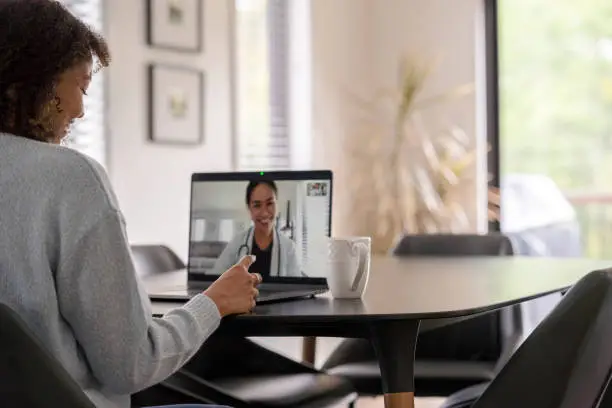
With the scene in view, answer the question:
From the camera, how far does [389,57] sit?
5.91 metres

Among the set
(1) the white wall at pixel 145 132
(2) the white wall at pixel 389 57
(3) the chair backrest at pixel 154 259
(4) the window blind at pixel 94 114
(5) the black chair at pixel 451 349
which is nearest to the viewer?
(5) the black chair at pixel 451 349

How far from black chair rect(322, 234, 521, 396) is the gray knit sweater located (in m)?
1.33

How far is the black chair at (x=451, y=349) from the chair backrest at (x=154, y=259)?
57 centimetres

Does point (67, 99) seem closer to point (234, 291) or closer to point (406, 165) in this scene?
point (234, 291)

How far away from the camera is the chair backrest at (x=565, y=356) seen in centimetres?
159

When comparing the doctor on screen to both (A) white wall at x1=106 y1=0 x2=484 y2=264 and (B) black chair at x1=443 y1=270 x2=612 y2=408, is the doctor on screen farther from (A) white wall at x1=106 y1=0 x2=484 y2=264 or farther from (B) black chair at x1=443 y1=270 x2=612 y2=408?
(A) white wall at x1=106 y1=0 x2=484 y2=264

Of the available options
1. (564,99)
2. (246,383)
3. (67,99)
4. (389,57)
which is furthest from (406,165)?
(67,99)

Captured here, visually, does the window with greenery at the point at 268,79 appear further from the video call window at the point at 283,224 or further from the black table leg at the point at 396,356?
the black table leg at the point at 396,356

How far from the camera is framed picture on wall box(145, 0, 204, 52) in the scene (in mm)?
4441

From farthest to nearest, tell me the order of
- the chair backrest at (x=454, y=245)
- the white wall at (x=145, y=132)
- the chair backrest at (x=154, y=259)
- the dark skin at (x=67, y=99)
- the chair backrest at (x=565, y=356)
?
the white wall at (x=145, y=132)
the chair backrest at (x=454, y=245)
the chair backrest at (x=154, y=259)
the chair backrest at (x=565, y=356)
the dark skin at (x=67, y=99)

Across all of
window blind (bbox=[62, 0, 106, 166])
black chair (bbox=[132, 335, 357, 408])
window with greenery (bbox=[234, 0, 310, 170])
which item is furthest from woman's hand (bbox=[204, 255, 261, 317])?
window with greenery (bbox=[234, 0, 310, 170])

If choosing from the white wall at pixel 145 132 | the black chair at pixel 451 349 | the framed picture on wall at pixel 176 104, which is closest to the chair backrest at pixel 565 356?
the black chair at pixel 451 349

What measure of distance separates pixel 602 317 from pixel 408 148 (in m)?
4.21

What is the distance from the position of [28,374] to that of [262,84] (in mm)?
4118
